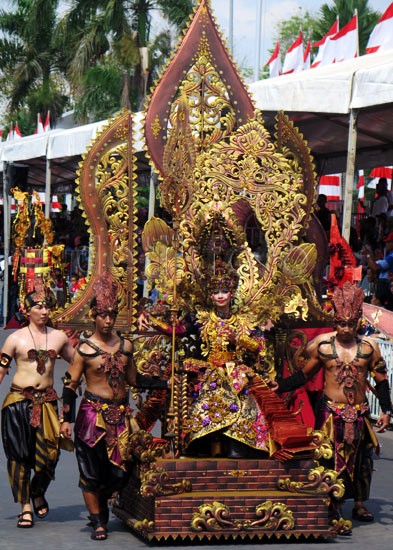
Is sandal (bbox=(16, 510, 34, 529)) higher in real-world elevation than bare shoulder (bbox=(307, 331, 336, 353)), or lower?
lower

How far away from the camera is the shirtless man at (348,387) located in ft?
28.1

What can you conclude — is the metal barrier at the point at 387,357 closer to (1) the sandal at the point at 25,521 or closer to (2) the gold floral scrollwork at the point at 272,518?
(2) the gold floral scrollwork at the point at 272,518

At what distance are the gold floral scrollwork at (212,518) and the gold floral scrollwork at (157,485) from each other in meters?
0.19

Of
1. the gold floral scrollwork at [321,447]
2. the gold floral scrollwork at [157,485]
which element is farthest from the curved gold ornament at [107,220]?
the gold floral scrollwork at [321,447]

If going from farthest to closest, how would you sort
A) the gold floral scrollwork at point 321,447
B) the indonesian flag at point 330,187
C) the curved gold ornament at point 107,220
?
1. the indonesian flag at point 330,187
2. the curved gold ornament at point 107,220
3. the gold floral scrollwork at point 321,447

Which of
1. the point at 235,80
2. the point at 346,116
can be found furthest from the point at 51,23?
the point at 235,80

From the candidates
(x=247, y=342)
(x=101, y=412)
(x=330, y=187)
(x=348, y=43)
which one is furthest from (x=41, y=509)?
(x=330, y=187)

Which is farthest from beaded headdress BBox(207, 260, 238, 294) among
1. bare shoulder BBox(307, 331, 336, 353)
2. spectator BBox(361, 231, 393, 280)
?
spectator BBox(361, 231, 393, 280)

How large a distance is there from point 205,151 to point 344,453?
2.77m

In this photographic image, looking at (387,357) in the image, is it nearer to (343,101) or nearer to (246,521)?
(343,101)

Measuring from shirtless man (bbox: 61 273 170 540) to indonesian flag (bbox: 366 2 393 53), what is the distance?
1233 centimetres

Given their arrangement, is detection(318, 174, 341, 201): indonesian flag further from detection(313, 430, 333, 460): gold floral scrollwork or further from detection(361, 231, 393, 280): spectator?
detection(313, 430, 333, 460): gold floral scrollwork

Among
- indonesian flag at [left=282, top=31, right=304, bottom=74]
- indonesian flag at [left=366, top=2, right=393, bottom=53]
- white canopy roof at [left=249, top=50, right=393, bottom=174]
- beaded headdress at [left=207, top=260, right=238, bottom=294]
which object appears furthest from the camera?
indonesian flag at [left=282, top=31, right=304, bottom=74]

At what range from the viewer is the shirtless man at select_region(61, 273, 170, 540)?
827 centimetres
